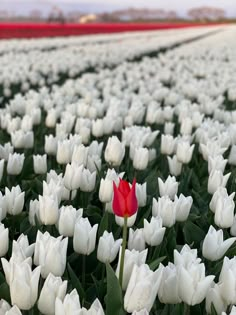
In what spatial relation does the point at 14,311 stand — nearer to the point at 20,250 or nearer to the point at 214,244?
the point at 20,250

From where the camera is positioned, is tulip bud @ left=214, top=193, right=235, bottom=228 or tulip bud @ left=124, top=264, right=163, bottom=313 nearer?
tulip bud @ left=124, top=264, right=163, bottom=313

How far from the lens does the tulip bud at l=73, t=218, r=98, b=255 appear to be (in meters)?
1.90

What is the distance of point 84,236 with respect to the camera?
1917 millimetres

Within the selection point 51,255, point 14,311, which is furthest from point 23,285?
point 51,255

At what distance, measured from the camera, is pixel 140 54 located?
13.5m

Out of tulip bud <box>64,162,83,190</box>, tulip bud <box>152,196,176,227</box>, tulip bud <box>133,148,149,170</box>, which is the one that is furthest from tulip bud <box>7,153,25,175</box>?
tulip bud <box>152,196,176,227</box>

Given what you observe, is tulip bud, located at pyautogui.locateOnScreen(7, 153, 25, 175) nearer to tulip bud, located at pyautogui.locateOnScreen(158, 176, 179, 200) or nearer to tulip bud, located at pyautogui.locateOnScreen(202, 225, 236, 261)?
tulip bud, located at pyautogui.locateOnScreen(158, 176, 179, 200)

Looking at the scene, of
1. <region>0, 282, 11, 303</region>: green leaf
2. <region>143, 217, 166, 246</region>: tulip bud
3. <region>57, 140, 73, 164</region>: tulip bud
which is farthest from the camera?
<region>57, 140, 73, 164</region>: tulip bud

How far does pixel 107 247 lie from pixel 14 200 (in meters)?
0.59

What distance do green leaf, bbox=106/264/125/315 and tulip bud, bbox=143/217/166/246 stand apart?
42cm

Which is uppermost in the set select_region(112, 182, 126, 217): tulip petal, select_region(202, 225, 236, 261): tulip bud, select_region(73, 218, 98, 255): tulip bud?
select_region(112, 182, 126, 217): tulip petal

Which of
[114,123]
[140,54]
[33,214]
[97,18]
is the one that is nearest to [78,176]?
[33,214]

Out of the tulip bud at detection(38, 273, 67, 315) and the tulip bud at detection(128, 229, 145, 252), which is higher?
the tulip bud at detection(38, 273, 67, 315)

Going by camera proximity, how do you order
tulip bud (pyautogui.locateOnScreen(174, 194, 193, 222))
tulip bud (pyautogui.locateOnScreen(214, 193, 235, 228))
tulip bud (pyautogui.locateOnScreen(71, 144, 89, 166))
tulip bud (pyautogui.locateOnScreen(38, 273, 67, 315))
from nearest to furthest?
tulip bud (pyautogui.locateOnScreen(38, 273, 67, 315)) < tulip bud (pyautogui.locateOnScreen(214, 193, 235, 228)) < tulip bud (pyautogui.locateOnScreen(174, 194, 193, 222)) < tulip bud (pyautogui.locateOnScreen(71, 144, 89, 166))
